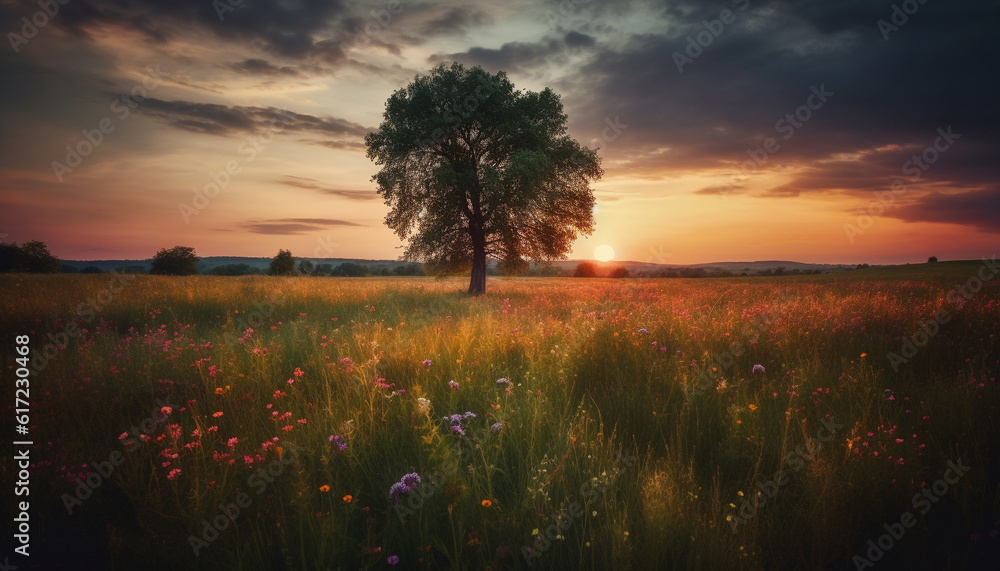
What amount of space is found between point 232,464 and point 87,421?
224 centimetres

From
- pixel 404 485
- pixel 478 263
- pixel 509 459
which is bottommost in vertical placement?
pixel 509 459

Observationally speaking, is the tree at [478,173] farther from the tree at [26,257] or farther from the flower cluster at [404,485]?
the tree at [26,257]

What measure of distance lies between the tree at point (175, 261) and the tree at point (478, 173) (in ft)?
276

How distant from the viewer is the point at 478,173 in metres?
18.5

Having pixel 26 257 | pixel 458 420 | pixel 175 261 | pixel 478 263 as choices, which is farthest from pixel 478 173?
pixel 175 261

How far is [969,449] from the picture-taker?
10.5 feet

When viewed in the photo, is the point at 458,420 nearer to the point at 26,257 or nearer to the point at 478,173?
the point at 478,173

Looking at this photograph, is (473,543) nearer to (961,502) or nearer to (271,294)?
(961,502)

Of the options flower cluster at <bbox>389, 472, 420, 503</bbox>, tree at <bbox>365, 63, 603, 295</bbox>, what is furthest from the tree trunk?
flower cluster at <bbox>389, 472, 420, 503</bbox>

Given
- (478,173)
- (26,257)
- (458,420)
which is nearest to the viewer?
(458,420)

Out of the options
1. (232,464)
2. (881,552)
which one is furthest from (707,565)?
(232,464)

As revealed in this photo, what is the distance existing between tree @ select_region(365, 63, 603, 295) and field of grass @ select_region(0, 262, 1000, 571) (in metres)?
13.3

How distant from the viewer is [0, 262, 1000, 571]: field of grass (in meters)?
2.27

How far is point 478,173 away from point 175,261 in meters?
91.5
